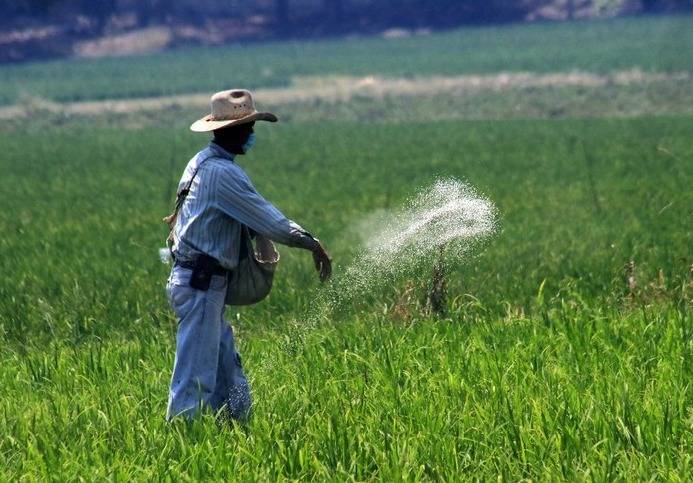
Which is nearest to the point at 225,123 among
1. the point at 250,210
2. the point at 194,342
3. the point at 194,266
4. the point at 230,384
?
the point at 250,210

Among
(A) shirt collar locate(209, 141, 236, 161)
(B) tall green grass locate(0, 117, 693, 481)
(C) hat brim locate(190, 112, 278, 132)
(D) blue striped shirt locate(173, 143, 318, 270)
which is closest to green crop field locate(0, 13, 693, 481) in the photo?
(B) tall green grass locate(0, 117, 693, 481)

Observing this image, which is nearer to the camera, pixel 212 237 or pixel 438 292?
pixel 212 237

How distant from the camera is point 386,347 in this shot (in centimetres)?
636

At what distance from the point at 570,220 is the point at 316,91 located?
33380 mm

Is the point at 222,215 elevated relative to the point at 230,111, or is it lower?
lower

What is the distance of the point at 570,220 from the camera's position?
1344cm

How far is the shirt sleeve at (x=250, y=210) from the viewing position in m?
5.15

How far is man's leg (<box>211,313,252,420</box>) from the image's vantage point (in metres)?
5.48

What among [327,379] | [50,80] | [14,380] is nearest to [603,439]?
[327,379]

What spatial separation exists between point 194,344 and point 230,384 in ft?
1.32

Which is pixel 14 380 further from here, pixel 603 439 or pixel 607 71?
pixel 607 71

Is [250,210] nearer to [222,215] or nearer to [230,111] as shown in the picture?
[222,215]

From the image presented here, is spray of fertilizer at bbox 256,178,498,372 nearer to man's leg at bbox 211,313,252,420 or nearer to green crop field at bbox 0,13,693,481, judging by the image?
green crop field at bbox 0,13,693,481

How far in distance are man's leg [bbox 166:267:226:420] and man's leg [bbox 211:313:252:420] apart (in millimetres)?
238
